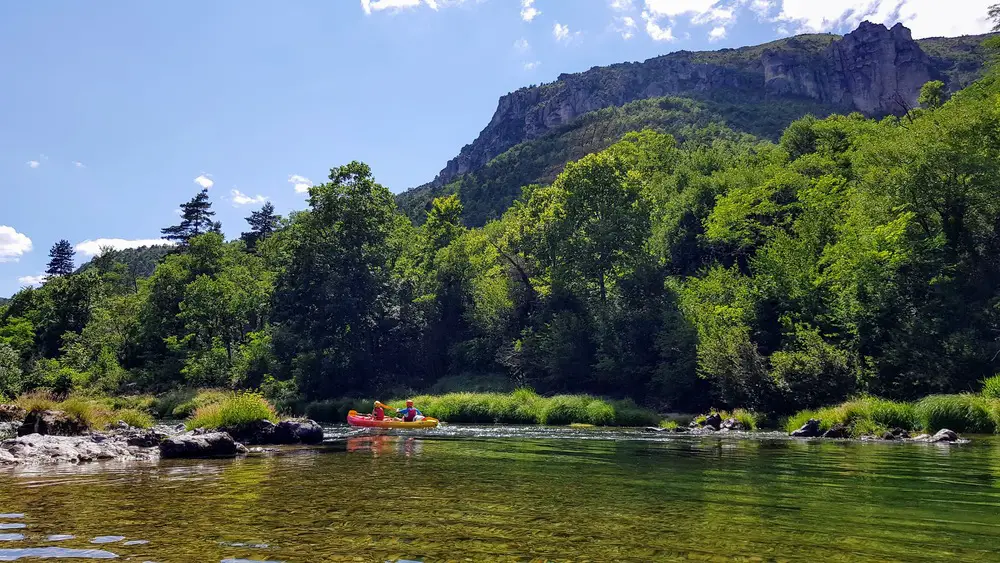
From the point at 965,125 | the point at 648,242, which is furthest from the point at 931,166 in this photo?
the point at 648,242

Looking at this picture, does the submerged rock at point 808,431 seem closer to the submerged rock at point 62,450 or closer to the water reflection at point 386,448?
the water reflection at point 386,448

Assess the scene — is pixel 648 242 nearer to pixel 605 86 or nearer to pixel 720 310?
pixel 720 310

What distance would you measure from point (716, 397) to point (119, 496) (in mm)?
35600

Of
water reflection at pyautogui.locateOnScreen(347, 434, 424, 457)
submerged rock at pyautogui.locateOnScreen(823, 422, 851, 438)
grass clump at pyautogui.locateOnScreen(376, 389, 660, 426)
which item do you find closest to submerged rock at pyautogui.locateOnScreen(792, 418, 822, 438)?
submerged rock at pyautogui.locateOnScreen(823, 422, 851, 438)

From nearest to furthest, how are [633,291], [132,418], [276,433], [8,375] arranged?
[276,433] → [132,418] → [8,375] → [633,291]

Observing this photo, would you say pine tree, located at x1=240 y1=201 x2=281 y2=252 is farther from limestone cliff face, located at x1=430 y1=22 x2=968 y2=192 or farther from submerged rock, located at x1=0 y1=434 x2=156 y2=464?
submerged rock, located at x1=0 y1=434 x2=156 y2=464

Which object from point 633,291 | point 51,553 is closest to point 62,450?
point 51,553

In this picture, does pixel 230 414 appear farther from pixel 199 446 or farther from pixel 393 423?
pixel 393 423

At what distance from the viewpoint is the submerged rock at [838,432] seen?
22.8 meters

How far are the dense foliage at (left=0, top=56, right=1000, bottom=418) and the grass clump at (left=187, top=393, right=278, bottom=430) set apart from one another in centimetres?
2277

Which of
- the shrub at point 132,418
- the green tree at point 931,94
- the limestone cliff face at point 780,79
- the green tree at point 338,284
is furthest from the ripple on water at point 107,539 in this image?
the limestone cliff face at point 780,79

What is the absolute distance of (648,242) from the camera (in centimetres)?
5125

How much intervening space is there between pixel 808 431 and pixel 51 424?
1027 inches

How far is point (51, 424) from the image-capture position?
18.1 meters
